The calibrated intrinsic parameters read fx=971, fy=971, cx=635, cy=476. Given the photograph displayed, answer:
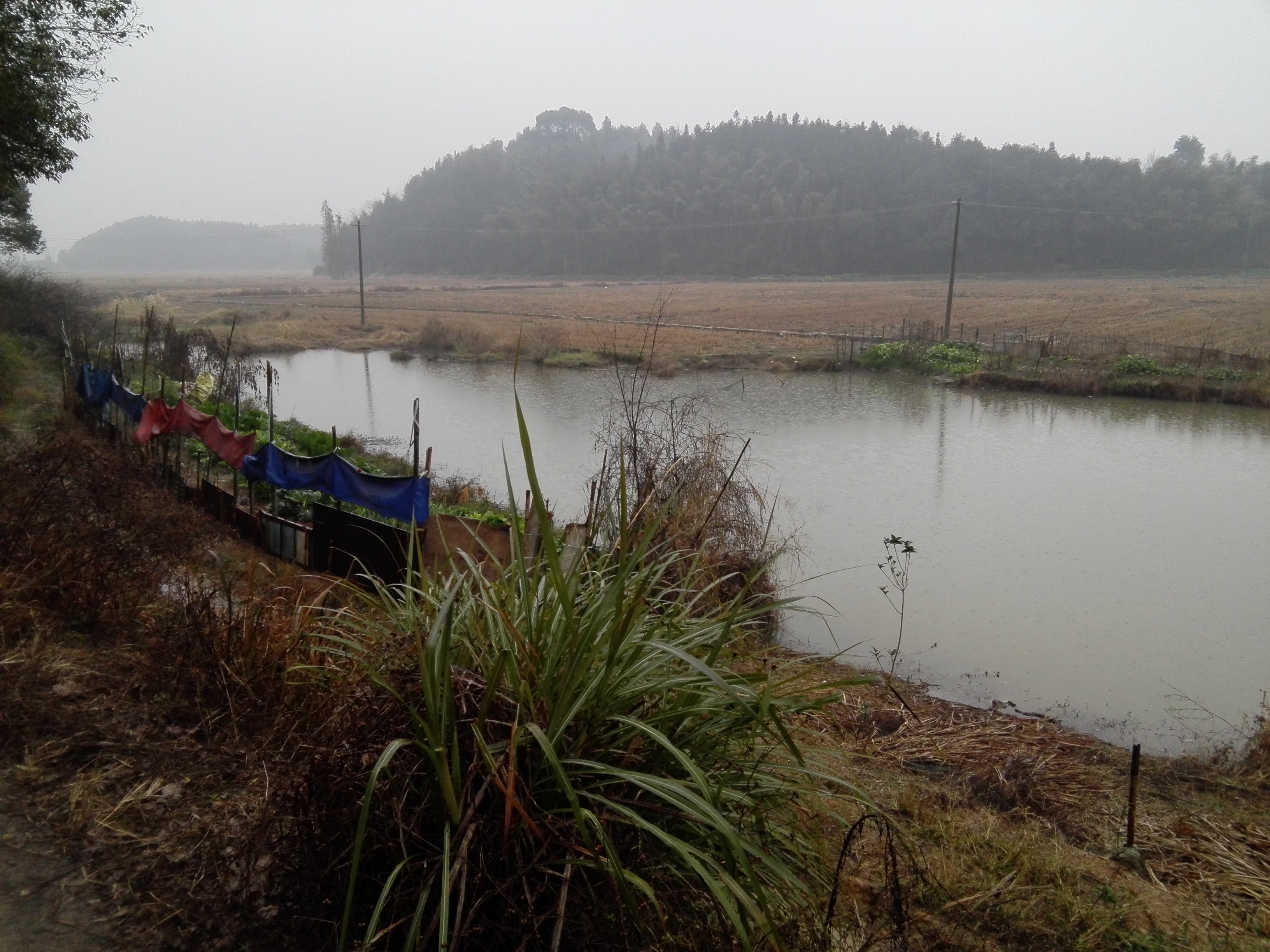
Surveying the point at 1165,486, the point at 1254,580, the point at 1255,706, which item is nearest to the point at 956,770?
the point at 1255,706

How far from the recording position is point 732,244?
3883 inches

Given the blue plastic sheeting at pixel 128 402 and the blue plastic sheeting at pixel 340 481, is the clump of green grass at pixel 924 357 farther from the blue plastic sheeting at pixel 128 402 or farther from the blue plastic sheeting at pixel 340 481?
the blue plastic sheeting at pixel 340 481

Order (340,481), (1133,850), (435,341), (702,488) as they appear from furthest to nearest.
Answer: (435,341) < (340,481) < (702,488) < (1133,850)

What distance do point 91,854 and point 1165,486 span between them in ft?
57.3

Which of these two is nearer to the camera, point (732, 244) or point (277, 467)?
point (277, 467)

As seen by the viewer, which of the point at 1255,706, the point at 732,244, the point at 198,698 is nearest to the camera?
the point at 198,698

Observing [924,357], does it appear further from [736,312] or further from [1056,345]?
[736,312]

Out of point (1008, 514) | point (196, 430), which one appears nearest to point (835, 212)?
point (1008, 514)

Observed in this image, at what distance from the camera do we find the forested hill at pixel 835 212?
8212cm

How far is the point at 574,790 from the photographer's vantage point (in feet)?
8.22

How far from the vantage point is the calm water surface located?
8.98 meters

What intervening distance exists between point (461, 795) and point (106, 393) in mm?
15377

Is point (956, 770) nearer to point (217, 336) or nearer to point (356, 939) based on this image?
point (356, 939)

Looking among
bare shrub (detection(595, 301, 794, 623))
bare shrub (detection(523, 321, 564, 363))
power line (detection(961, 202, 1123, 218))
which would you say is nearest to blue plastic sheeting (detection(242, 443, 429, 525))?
bare shrub (detection(595, 301, 794, 623))
